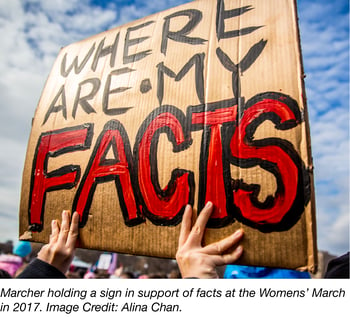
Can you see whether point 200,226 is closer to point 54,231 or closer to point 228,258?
point 228,258

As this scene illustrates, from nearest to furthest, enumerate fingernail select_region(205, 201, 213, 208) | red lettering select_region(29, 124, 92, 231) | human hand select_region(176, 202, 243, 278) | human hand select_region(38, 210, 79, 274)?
human hand select_region(176, 202, 243, 278), fingernail select_region(205, 201, 213, 208), human hand select_region(38, 210, 79, 274), red lettering select_region(29, 124, 92, 231)

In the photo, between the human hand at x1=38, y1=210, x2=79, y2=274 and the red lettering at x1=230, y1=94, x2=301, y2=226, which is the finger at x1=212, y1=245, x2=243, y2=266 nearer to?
the red lettering at x1=230, y1=94, x2=301, y2=226

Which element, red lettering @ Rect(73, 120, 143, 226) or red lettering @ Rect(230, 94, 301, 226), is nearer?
red lettering @ Rect(230, 94, 301, 226)

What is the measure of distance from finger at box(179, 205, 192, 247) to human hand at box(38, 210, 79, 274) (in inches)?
21.7

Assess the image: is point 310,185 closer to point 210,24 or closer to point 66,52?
point 210,24

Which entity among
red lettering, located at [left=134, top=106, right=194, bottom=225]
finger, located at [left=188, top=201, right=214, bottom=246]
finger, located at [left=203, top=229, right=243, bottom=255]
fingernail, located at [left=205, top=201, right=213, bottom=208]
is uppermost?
→ red lettering, located at [left=134, top=106, right=194, bottom=225]

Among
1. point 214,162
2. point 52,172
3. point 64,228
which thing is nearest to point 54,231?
point 64,228

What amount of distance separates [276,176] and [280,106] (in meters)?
0.27

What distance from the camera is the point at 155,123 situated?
1.24 m

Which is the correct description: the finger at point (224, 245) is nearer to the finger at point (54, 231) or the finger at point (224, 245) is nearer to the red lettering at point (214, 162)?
the red lettering at point (214, 162)

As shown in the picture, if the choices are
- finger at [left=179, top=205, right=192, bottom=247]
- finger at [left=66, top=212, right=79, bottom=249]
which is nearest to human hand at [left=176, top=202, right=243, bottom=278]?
finger at [left=179, top=205, right=192, bottom=247]

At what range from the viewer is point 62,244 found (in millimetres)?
1223

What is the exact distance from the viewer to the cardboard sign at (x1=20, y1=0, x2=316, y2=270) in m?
0.97
